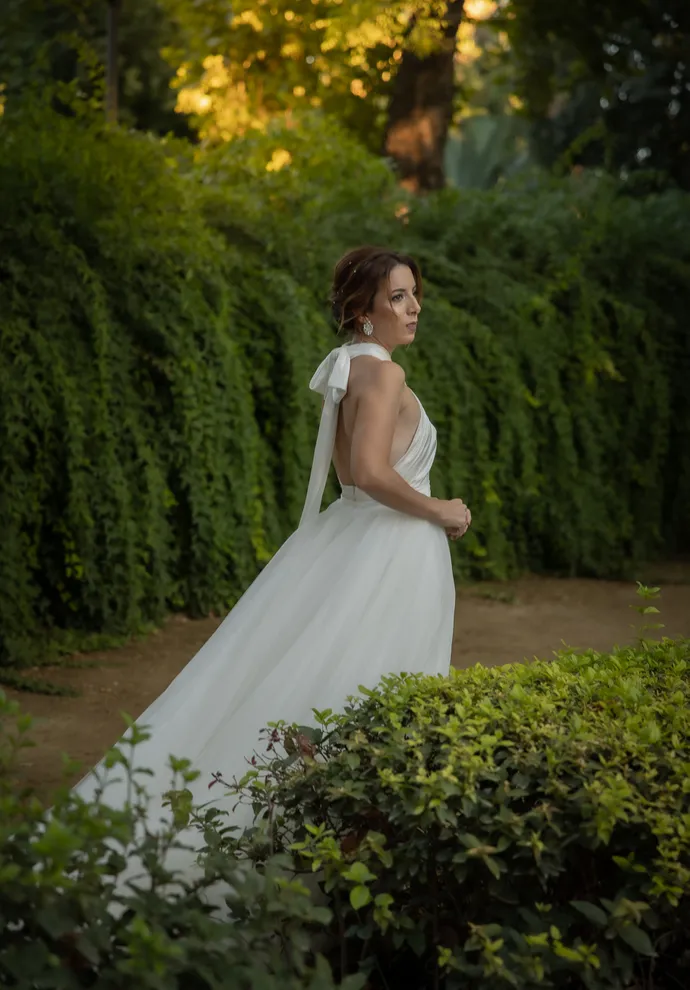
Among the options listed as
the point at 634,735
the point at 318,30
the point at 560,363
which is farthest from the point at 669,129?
the point at 634,735

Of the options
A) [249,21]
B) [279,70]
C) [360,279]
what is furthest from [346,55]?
[360,279]

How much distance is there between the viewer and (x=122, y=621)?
25.1 feet

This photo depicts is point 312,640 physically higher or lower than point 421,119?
lower

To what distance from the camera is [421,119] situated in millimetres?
13523

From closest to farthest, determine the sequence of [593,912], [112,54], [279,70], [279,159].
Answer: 1. [593,912]
2. [279,159]
3. [112,54]
4. [279,70]

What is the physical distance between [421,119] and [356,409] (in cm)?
1032

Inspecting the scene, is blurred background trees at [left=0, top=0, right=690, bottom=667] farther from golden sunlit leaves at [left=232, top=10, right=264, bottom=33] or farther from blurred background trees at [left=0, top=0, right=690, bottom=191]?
golden sunlit leaves at [left=232, top=10, right=264, bottom=33]

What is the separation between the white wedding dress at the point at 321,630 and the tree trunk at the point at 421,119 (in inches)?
391

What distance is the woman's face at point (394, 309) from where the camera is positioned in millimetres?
4078

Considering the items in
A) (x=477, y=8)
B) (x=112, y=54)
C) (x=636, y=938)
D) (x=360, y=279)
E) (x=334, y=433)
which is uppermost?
(x=477, y=8)

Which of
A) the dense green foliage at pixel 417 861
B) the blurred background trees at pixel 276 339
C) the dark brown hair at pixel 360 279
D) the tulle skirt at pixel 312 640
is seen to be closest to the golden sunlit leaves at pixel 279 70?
the blurred background trees at pixel 276 339

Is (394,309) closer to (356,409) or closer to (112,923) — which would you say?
(356,409)

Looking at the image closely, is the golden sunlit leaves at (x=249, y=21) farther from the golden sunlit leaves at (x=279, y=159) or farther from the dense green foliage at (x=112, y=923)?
the dense green foliage at (x=112, y=923)

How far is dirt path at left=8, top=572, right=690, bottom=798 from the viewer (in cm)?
598
